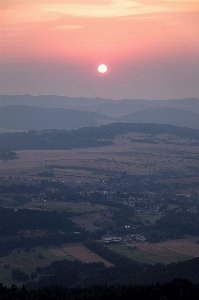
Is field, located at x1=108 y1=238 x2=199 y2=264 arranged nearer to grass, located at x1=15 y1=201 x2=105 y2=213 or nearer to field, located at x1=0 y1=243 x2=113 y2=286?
field, located at x1=0 y1=243 x2=113 y2=286

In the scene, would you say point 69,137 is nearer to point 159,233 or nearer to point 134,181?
point 134,181

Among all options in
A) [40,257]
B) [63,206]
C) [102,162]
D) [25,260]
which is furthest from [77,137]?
[25,260]

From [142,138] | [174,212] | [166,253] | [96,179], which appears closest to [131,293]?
[166,253]

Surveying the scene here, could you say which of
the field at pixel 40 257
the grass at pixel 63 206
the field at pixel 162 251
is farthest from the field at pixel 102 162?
the field at pixel 40 257

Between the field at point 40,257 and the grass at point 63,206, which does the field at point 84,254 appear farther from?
the grass at point 63,206

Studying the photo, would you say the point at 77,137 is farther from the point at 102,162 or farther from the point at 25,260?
the point at 25,260

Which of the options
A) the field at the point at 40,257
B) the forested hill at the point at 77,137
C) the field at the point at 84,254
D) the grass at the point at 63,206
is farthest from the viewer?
the forested hill at the point at 77,137

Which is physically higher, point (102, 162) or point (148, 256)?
point (102, 162)

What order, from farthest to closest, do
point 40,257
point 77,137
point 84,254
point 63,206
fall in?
point 77,137 < point 63,206 < point 84,254 < point 40,257
